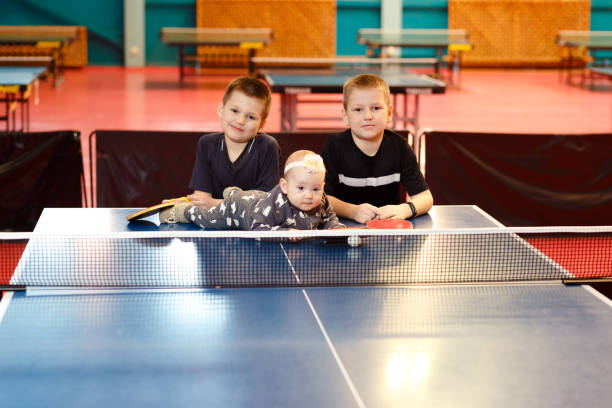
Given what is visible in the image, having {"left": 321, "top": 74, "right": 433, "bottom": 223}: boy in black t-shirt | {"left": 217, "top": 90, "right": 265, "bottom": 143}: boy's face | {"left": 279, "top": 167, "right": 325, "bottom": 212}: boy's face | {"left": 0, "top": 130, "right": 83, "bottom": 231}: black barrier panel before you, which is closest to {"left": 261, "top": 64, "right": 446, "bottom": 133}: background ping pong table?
{"left": 0, "top": 130, "right": 83, "bottom": 231}: black barrier panel

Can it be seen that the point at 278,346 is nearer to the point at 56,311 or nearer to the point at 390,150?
the point at 56,311

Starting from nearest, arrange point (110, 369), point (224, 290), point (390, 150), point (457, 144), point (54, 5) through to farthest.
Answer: point (110, 369)
point (224, 290)
point (390, 150)
point (457, 144)
point (54, 5)

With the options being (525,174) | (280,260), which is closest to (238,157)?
(280,260)

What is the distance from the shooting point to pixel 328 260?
329cm

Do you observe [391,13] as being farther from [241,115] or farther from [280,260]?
[280,260]

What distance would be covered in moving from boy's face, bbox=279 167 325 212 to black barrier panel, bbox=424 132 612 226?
309 centimetres

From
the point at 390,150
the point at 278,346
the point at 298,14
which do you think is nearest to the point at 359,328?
the point at 278,346

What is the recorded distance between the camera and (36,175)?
6.22 metres

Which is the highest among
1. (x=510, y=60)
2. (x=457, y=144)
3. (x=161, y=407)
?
(x=510, y=60)

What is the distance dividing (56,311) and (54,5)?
1837 cm

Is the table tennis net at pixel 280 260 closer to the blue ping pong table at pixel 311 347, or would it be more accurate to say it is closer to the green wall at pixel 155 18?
the blue ping pong table at pixel 311 347

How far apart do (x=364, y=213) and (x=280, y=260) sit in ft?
2.36

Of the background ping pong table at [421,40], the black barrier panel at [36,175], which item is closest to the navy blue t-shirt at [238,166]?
the black barrier panel at [36,175]

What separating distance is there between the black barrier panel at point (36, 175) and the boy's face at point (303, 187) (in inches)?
128
